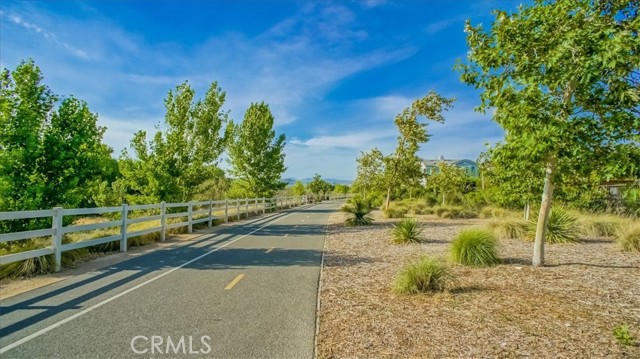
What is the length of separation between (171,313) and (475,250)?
702cm

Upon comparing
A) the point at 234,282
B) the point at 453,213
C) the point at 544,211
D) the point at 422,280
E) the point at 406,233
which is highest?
the point at 544,211

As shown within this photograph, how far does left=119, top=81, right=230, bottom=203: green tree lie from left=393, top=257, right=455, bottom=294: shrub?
47.2 feet

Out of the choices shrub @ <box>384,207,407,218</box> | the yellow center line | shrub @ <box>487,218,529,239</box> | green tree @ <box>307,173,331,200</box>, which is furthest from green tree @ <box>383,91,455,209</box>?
green tree @ <box>307,173,331,200</box>

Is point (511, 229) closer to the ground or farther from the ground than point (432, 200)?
closer to the ground

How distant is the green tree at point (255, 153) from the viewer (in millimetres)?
36406

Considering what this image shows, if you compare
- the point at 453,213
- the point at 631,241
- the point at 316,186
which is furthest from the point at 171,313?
the point at 316,186

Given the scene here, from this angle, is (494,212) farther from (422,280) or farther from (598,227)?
(422,280)

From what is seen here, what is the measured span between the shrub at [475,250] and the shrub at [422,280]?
8.03 ft

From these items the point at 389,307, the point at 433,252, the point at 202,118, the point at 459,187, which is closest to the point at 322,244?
the point at 433,252

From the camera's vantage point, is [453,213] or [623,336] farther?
[453,213]

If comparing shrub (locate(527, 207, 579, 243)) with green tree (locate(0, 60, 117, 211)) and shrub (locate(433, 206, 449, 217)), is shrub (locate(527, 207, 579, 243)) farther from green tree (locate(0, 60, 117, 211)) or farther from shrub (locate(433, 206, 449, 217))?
green tree (locate(0, 60, 117, 211))

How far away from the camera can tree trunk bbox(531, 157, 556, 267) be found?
7973mm

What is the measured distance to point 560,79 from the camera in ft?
20.0

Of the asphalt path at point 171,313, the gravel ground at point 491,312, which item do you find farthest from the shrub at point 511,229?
the asphalt path at point 171,313
